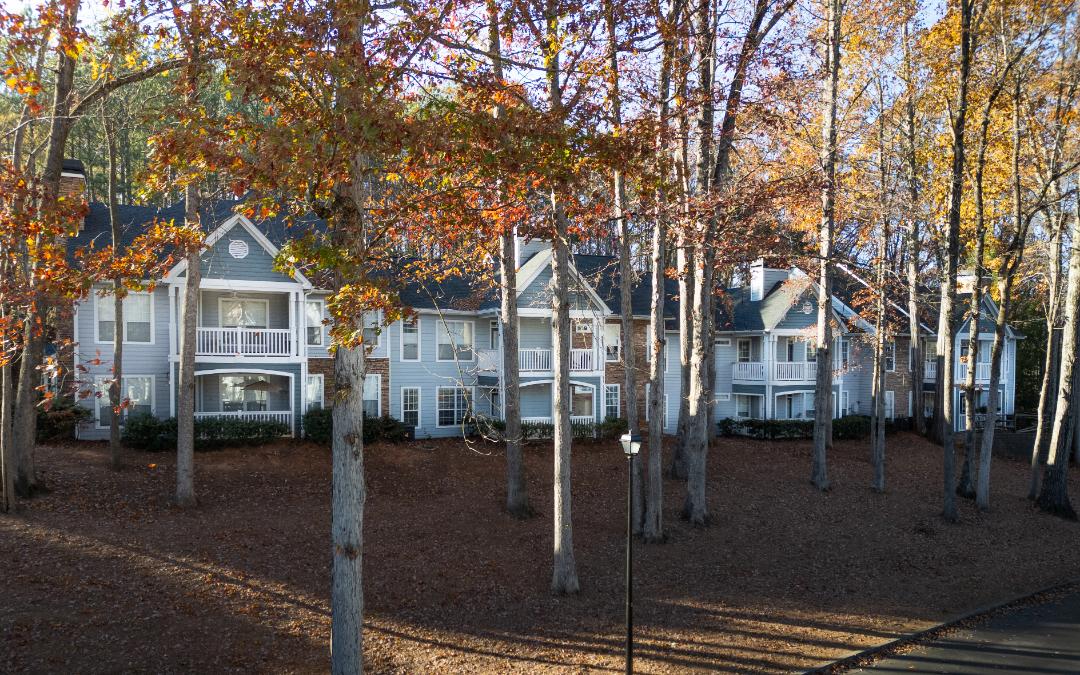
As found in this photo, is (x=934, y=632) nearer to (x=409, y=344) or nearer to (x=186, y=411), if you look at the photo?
(x=186, y=411)

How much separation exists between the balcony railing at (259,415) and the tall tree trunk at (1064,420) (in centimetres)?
2235

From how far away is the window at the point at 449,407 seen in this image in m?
27.2

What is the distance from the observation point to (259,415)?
23141mm

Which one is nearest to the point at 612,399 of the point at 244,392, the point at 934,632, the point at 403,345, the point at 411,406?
the point at 411,406

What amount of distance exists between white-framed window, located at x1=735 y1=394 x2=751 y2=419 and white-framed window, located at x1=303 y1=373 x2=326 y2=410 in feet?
59.2

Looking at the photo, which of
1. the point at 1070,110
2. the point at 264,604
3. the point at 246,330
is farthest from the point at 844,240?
the point at 264,604

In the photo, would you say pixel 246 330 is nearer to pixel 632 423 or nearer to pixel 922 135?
pixel 632 423

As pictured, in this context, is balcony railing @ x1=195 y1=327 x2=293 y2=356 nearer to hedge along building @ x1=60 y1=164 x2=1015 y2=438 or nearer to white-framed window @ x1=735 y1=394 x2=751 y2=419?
hedge along building @ x1=60 y1=164 x2=1015 y2=438

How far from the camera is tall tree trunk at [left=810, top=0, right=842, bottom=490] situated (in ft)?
62.2

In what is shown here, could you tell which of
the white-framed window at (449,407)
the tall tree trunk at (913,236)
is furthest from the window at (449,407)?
the tall tree trunk at (913,236)

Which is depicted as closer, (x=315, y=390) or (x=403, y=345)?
(x=315, y=390)

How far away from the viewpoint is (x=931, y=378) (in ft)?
124

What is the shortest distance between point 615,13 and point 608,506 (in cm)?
1171

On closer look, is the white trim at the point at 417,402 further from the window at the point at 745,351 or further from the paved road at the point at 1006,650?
the paved road at the point at 1006,650
